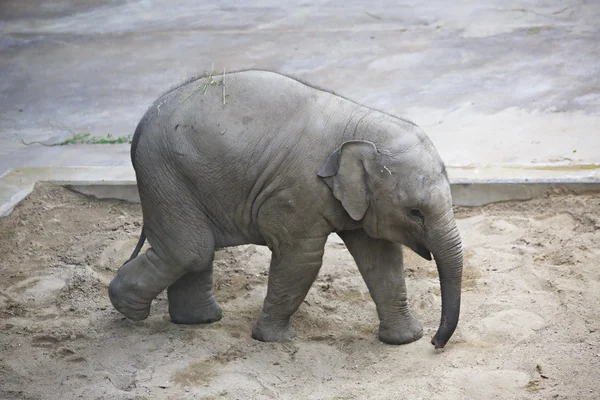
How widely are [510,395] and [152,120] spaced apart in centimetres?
264

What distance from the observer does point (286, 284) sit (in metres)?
5.83

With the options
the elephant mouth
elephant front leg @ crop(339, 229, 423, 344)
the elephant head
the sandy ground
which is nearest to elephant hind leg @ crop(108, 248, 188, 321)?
the sandy ground

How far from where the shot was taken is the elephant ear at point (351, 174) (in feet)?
17.6

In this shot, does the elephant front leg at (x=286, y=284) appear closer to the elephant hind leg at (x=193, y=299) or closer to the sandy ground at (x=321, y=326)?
the sandy ground at (x=321, y=326)

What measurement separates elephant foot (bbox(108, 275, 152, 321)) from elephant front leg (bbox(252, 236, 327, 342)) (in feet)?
2.41

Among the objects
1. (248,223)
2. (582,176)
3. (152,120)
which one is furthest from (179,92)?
(582,176)

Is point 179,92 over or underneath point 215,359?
over

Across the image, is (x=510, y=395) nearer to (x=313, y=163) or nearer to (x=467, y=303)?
(x=467, y=303)

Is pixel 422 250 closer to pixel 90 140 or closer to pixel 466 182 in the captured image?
pixel 466 182

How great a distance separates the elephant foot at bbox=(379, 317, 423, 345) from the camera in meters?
5.93

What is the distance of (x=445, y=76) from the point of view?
35.4 feet

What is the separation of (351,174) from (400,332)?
116 cm

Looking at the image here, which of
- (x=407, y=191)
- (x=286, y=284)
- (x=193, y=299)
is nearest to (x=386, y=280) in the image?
(x=286, y=284)

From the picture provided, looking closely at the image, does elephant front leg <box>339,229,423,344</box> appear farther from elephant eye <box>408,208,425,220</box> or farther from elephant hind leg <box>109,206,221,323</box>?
elephant hind leg <box>109,206,221,323</box>
